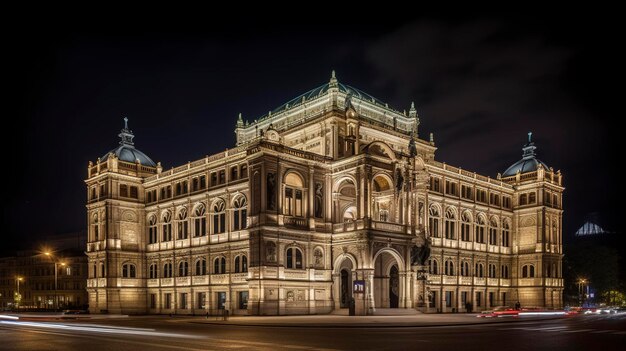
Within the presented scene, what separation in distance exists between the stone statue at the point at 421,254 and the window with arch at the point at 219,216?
73.2ft

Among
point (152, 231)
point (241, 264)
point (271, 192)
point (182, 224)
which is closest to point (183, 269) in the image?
point (182, 224)

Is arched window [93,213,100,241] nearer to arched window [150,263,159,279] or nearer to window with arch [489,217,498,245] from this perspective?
arched window [150,263,159,279]

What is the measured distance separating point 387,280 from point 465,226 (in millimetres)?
21651

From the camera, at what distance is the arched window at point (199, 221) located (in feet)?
234

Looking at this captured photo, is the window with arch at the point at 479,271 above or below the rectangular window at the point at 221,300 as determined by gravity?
above

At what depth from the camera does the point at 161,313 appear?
245ft

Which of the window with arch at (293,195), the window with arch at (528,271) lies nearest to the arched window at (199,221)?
the window with arch at (293,195)

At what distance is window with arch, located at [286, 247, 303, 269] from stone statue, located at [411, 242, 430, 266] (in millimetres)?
12100

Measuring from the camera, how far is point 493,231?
85812mm

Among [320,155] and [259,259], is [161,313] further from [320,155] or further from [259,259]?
[320,155]

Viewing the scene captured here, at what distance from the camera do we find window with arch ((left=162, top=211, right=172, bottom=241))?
76.0 m

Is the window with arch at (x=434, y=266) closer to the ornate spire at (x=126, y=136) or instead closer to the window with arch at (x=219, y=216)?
the window with arch at (x=219, y=216)

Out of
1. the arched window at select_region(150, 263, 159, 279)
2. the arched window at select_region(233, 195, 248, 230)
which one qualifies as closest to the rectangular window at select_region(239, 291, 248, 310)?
the arched window at select_region(233, 195, 248, 230)

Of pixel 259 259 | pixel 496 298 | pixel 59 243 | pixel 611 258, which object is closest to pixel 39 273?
pixel 59 243
